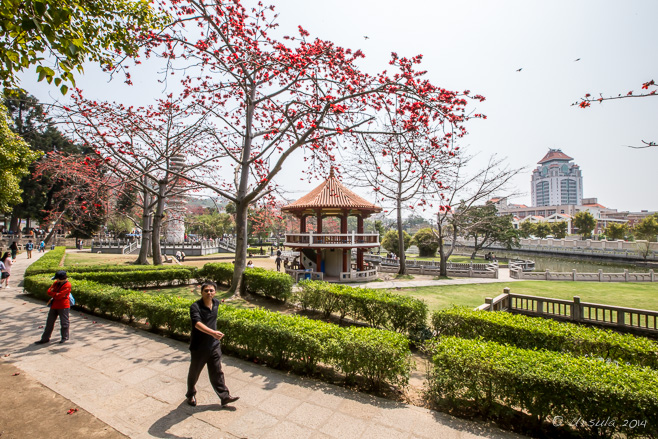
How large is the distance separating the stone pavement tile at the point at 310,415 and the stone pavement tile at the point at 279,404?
95 millimetres

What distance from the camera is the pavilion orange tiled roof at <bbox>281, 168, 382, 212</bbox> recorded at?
70.8 feet

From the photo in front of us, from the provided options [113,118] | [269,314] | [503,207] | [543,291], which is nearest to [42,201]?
[113,118]

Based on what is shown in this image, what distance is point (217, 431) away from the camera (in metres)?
3.65

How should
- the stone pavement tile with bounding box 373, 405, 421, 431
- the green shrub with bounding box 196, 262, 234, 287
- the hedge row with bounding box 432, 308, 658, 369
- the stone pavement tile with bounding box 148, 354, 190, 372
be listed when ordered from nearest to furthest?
the stone pavement tile with bounding box 373, 405, 421, 431 → the stone pavement tile with bounding box 148, 354, 190, 372 → the hedge row with bounding box 432, 308, 658, 369 → the green shrub with bounding box 196, 262, 234, 287

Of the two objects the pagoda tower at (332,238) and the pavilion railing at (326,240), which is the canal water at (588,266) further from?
the pavilion railing at (326,240)

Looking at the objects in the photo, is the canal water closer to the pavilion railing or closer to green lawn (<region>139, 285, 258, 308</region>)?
the pavilion railing

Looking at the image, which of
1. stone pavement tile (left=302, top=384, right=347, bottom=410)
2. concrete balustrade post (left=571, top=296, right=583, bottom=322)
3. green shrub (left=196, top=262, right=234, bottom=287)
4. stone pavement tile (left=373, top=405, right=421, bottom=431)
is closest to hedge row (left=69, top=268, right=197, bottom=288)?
green shrub (left=196, top=262, right=234, bottom=287)

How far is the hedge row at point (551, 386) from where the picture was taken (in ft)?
11.8

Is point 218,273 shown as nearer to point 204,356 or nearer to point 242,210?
point 242,210

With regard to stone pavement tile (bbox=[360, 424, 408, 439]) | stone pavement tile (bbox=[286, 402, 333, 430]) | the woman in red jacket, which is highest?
the woman in red jacket

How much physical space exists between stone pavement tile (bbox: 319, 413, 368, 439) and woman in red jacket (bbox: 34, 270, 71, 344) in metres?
6.14

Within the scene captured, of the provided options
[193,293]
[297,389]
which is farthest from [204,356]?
[193,293]

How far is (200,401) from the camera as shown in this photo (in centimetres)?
432

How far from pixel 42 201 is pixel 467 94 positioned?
160 ft
